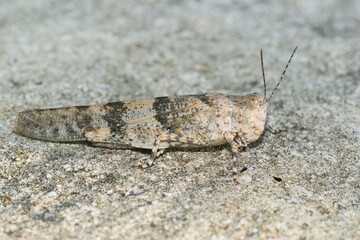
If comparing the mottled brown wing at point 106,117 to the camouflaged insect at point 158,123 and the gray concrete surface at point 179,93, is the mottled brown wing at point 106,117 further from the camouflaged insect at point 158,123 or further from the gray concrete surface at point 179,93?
the gray concrete surface at point 179,93

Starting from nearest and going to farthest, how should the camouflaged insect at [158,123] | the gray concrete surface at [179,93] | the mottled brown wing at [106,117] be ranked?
the gray concrete surface at [179,93] < the camouflaged insect at [158,123] < the mottled brown wing at [106,117]

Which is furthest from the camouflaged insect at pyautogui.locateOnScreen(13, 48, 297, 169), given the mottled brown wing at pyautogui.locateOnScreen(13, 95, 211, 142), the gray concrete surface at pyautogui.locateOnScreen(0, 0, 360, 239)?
the gray concrete surface at pyautogui.locateOnScreen(0, 0, 360, 239)

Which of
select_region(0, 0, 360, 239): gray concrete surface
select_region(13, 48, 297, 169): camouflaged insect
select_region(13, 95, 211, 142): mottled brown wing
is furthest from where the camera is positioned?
select_region(13, 95, 211, 142): mottled brown wing

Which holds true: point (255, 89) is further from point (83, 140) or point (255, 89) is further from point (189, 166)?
point (83, 140)

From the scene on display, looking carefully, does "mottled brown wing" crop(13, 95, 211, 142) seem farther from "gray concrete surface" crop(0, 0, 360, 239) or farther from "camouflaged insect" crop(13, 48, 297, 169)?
"gray concrete surface" crop(0, 0, 360, 239)

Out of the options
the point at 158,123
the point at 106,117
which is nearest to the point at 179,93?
the point at 158,123

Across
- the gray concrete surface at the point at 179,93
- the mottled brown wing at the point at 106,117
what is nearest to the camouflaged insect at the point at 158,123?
the mottled brown wing at the point at 106,117

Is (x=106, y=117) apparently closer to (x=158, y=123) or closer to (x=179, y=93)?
(x=158, y=123)
